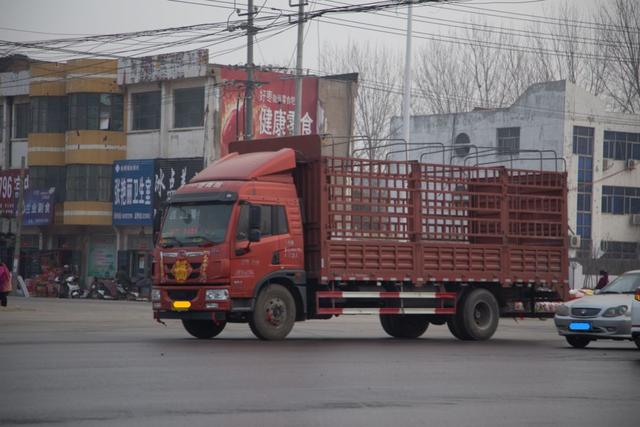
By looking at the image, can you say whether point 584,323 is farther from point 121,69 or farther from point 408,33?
point 121,69

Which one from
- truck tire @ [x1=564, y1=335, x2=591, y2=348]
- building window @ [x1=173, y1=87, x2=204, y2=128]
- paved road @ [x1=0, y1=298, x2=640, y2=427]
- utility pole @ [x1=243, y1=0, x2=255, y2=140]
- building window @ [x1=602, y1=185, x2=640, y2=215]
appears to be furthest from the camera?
building window @ [x1=602, y1=185, x2=640, y2=215]

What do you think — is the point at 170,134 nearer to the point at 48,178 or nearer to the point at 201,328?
the point at 48,178

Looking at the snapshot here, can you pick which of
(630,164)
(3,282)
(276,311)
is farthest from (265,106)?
(276,311)

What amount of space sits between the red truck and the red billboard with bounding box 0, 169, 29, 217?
39.6m

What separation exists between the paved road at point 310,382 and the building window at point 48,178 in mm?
37675

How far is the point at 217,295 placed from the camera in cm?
2130

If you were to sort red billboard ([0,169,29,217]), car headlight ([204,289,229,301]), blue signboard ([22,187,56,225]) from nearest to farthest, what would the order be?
car headlight ([204,289,229,301]), blue signboard ([22,187,56,225]), red billboard ([0,169,29,217])

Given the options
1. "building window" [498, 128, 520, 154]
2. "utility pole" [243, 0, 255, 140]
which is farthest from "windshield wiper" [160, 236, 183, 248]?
"building window" [498, 128, 520, 154]

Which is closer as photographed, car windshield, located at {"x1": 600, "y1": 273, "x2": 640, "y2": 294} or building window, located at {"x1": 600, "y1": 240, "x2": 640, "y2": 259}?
car windshield, located at {"x1": 600, "y1": 273, "x2": 640, "y2": 294}

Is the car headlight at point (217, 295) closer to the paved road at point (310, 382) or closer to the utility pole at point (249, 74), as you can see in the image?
the paved road at point (310, 382)

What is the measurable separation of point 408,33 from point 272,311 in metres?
27.8

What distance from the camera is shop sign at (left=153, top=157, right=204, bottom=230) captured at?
177 feet

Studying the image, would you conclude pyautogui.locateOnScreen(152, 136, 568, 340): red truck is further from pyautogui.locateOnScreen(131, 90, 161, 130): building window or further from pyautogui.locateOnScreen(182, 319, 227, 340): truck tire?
pyautogui.locateOnScreen(131, 90, 161, 130): building window

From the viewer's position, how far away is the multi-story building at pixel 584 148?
5975cm
